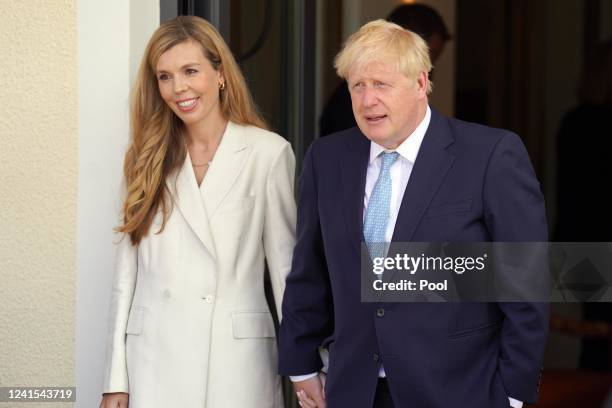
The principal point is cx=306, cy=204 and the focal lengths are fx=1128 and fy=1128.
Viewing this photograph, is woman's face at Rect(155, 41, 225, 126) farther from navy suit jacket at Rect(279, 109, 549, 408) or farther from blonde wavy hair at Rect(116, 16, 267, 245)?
navy suit jacket at Rect(279, 109, 549, 408)

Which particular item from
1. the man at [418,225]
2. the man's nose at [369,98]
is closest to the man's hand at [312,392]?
the man at [418,225]

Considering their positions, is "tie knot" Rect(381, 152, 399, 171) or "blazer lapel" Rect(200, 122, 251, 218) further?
"blazer lapel" Rect(200, 122, 251, 218)

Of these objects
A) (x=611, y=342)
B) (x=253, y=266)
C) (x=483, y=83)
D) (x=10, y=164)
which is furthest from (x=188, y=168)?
(x=483, y=83)

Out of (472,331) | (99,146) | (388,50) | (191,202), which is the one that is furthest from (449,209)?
(99,146)

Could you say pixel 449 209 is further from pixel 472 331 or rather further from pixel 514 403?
pixel 514 403

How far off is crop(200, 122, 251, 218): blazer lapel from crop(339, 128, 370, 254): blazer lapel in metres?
0.34

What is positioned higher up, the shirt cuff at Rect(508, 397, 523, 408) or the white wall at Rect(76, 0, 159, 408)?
the white wall at Rect(76, 0, 159, 408)

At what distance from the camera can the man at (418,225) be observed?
104 inches

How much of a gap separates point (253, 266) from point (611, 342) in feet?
8.49

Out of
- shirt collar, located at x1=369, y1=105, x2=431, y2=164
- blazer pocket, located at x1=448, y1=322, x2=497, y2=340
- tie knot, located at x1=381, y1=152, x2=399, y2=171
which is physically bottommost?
blazer pocket, located at x1=448, y1=322, x2=497, y2=340

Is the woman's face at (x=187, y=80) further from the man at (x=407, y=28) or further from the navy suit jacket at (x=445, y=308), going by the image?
the man at (x=407, y=28)

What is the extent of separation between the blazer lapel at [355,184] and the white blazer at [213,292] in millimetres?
275

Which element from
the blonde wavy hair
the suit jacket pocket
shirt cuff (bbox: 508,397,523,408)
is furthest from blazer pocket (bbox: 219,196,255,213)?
shirt cuff (bbox: 508,397,523,408)

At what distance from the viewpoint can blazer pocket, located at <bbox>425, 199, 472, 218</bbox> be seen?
2678 millimetres
